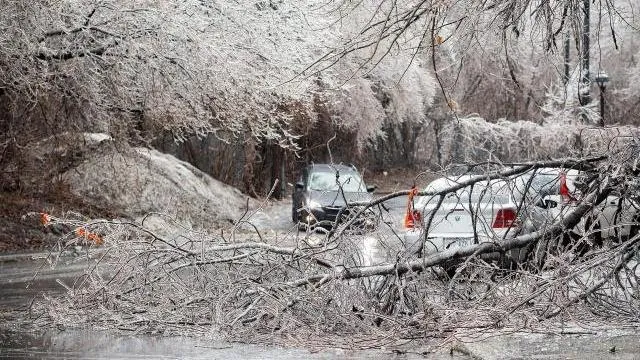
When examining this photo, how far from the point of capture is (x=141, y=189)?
30.0 meters

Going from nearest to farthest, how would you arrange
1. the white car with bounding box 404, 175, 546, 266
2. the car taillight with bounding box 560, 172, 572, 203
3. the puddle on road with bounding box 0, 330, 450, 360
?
1. the puddle on road with bounding box 0, 330, 450, 360
2. the car taillight with bounding box 560, 172, 572, 203
3. the white car with bounding box 404, 175, 546, 266

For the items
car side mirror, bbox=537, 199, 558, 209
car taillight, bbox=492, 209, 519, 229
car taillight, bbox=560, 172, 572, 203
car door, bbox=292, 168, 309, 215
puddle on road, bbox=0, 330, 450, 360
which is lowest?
puddle on road, bbox=0, 330, 450, 360

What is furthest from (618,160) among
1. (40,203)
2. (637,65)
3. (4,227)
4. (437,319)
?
(637,65)

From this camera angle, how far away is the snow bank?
2919 cm

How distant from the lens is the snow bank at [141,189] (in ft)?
95.8

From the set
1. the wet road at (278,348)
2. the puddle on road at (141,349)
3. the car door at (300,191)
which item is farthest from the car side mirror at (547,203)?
the car door at (300,191)

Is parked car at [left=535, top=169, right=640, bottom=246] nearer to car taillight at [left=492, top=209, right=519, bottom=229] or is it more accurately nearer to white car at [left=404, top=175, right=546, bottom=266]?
white car at [left=404, top=175, right=546, bottom=266]

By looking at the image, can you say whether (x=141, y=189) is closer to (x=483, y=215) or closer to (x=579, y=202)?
(x=483, y=215)

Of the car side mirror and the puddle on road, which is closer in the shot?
the puddle on road

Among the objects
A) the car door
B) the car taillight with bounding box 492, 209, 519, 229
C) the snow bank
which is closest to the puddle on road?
the car taillight with bounding box 492, 209, 519, 229

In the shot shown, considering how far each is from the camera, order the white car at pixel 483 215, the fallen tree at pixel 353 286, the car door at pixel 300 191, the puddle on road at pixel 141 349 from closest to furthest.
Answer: the puddle on road at pixel 141 349 → the fallen tree at pixel 353 286 → the white car at pixel 483 215 → the car door at pixel 300 191

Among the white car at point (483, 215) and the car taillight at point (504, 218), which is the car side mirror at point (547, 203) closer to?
the white car at point (483, 215)

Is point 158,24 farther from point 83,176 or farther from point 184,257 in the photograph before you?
point 184,257

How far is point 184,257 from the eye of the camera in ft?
38.2
